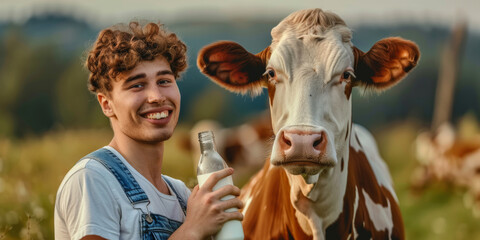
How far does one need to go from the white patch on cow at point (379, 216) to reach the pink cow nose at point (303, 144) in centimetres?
97

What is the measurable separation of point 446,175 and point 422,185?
0.40 meters

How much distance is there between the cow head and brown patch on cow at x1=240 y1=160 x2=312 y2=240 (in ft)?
1.06

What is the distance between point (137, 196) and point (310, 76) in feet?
3.65

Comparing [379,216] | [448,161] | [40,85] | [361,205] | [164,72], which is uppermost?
[164,72]

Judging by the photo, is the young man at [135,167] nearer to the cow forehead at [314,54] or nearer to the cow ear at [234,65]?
the cow forehead at [314,54]

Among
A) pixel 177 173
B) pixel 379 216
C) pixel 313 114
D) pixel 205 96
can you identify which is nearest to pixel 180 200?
pixel 313 114

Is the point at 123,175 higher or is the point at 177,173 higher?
the point at 123,175

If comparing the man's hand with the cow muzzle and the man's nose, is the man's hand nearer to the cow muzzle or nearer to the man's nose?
the man's nose

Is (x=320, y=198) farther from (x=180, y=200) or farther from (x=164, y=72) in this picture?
(x=164, y=72)

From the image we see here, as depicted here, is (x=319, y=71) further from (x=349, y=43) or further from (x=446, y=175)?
(x=446, y=175)

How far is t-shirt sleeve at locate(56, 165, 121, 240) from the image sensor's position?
1910mm

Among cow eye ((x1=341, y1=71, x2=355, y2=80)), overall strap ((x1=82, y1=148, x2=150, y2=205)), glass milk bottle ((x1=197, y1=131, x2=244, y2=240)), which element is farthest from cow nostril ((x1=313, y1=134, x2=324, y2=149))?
overall strap ((x1=82, y1=148, x2=150, y2=205))

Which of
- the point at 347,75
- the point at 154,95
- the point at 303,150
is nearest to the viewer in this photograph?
the point at 154,95

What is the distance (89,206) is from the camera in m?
1.92
